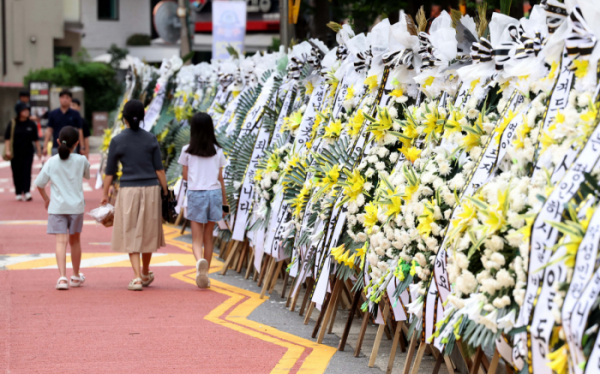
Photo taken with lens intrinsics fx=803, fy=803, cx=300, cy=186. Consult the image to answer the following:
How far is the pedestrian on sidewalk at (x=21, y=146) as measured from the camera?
15062 mm

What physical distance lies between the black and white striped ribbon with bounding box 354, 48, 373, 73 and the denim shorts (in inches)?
93.8

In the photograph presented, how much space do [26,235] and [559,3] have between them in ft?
30.1

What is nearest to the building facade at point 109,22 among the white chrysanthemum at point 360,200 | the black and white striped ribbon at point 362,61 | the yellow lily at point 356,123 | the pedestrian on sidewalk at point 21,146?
the pedestrian on sidewalk at point 21,146

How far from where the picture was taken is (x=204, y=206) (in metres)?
8.01

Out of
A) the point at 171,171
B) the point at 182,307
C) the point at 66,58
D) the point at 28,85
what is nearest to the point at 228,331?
the point at 182,307

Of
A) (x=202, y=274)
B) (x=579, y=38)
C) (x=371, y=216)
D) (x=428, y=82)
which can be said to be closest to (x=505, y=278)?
(x=579, y=38)

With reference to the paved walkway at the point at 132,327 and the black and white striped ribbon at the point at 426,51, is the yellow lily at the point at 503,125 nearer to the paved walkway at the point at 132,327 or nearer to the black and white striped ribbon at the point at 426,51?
the black and white striped ribbon at the point at 426,51

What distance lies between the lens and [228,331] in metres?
6.22

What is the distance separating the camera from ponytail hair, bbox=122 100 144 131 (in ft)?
25.3

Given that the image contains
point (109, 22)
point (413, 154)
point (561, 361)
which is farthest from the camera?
point (109, 22)

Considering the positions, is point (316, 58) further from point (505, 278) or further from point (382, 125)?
point (505, 278)

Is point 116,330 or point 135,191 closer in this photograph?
point 116,330

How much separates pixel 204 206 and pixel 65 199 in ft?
4.39

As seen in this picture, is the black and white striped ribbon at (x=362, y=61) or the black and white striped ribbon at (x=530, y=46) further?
the black and white striped ribbon at (x=362, y=61)
